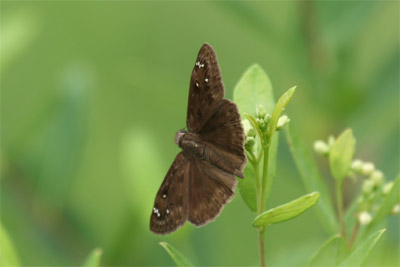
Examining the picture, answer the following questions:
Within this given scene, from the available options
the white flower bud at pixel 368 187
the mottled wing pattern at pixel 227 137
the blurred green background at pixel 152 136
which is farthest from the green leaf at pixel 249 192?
the blurred green background at pixel 152 136

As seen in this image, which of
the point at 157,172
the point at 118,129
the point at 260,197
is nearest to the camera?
the point at 260,197

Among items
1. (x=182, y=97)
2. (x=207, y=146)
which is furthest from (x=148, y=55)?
(x=207, y=146)

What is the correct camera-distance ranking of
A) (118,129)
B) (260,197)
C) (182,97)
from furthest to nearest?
(118,129) < (182,97) < (260,197)

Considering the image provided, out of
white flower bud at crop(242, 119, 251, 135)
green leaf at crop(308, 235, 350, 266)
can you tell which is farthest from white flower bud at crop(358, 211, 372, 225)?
white flower bud at crop(242, 119, 251, 135)

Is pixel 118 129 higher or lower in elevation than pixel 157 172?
lower

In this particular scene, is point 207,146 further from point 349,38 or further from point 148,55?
point 148,55

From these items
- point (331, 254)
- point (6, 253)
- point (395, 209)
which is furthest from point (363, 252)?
point (6, 253)
